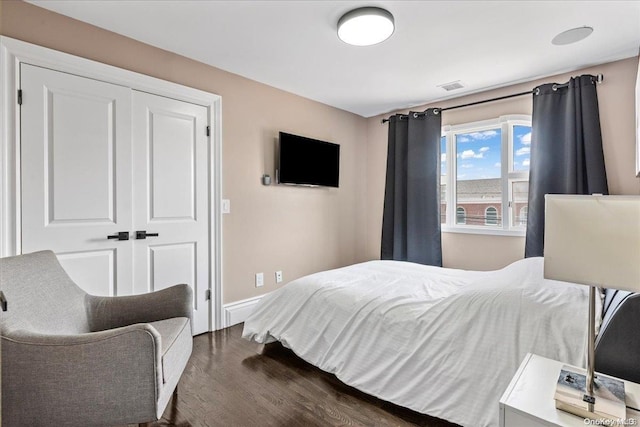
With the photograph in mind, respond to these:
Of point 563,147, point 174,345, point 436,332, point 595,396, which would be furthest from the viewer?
point 563,147

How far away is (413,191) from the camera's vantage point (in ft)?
12.6

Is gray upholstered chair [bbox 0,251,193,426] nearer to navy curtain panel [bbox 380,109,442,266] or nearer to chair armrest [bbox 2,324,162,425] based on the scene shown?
chair armrest [bbox 2,324,162,425]

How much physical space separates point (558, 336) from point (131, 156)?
285cm

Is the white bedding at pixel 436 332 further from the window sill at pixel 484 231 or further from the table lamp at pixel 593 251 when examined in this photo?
the window sill at pixel 484 231

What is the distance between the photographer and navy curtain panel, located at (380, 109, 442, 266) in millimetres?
3727

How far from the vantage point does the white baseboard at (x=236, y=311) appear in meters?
3.00

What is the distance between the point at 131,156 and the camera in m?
2.41

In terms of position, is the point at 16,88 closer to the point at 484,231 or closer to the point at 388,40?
the point at 388,40

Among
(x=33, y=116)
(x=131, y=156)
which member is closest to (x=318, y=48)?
(x=131, y=156)

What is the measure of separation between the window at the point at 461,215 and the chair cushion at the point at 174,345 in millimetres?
3138

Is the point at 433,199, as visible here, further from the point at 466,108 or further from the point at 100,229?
the point at 100,229

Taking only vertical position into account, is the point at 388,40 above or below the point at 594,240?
above

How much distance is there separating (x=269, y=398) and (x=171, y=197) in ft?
5.70

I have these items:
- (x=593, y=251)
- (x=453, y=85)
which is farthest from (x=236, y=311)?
(x=453, y=85)
